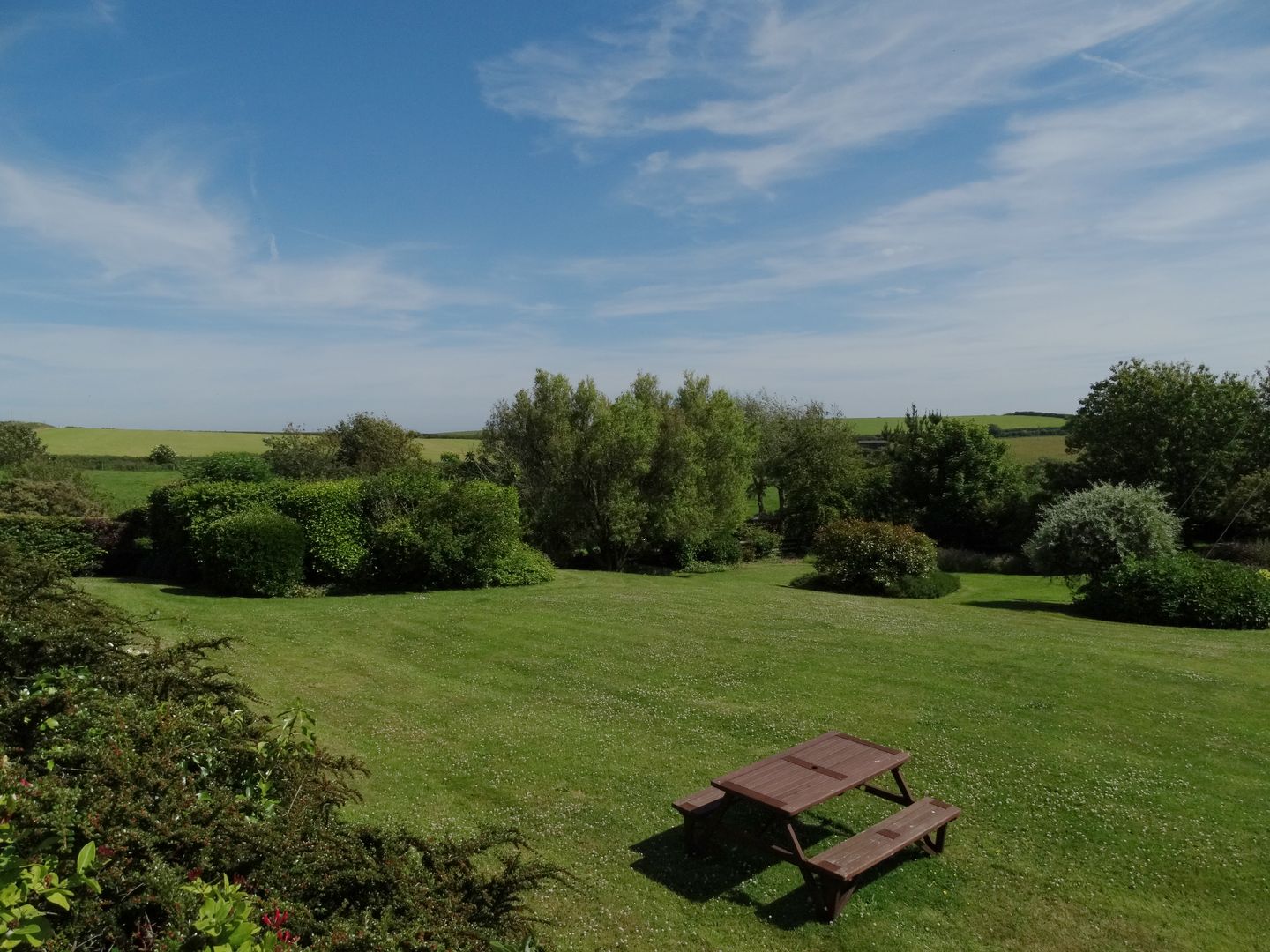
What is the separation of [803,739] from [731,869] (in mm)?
2961

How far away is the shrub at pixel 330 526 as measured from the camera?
66.6 feet

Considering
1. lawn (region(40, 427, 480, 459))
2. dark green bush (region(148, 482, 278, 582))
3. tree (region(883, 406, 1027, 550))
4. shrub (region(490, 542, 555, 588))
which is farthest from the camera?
lawn (region(40, 427, 480, 459))

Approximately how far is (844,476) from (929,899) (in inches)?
1523

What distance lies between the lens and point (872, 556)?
2483 centimetres

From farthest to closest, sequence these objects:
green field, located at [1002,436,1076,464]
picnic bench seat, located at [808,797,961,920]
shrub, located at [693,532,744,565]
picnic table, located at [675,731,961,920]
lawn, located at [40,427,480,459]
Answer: green field, located at [1002,436,1076,464] → lawn, located at [40,427,480,459] → shrub, located at [693,532,744,565] → picnic table, located at [675,731,961,920] → picnic bench seat, located at [808,797,961,920]

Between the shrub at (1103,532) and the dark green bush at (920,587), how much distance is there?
10.3 feet

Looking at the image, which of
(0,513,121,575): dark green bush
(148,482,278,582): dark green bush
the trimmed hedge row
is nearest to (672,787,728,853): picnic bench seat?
the trimmed hedge row

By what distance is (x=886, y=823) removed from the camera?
22.4 ft

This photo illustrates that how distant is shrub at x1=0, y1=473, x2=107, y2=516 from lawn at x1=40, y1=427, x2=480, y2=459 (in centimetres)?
2679

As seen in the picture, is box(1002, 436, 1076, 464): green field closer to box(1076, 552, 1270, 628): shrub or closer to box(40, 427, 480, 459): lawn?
box(1076, 552, 1270, 628): shrub

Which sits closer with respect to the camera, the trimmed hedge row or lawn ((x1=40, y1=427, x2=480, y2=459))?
the trimmed hedge row

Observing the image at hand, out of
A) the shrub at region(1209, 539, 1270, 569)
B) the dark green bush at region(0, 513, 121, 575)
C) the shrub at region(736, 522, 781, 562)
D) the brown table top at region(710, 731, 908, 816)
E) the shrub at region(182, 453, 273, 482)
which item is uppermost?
the shrub at region(182, 453, 273, 482)

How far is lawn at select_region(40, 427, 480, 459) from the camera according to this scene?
2272 inches

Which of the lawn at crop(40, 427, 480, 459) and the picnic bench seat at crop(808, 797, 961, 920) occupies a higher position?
the lawn at crop(40, 427, 480, 459)
